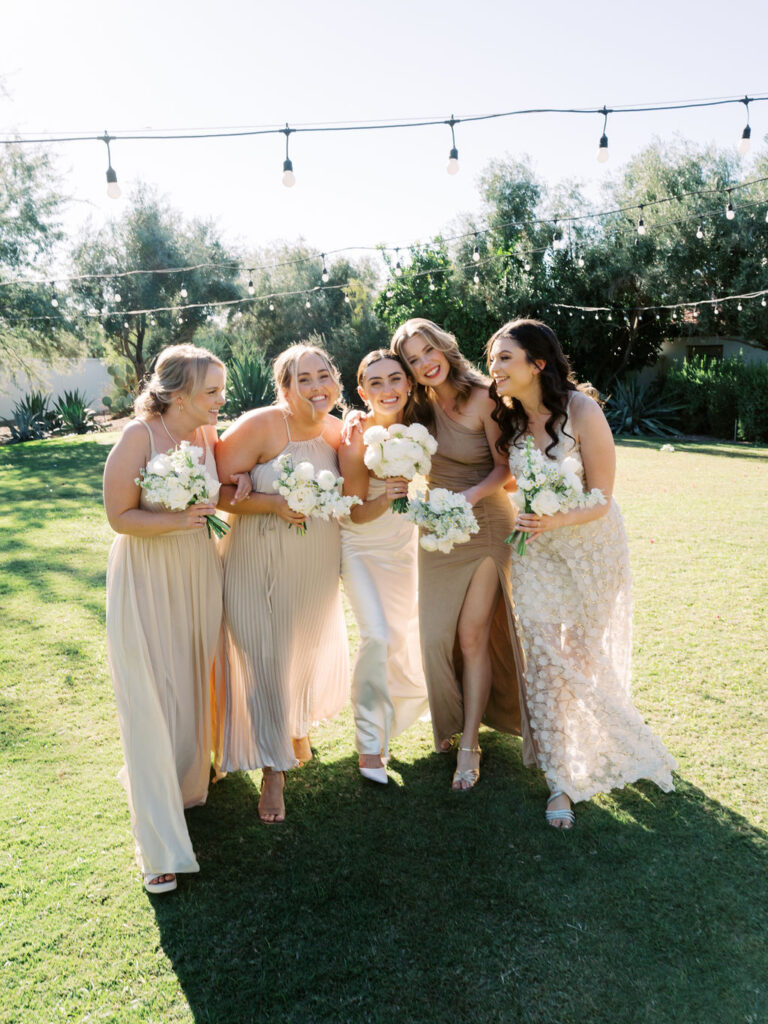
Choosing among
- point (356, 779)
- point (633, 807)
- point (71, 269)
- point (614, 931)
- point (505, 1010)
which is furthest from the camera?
point (71, 269)

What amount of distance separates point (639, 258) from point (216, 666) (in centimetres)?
2416

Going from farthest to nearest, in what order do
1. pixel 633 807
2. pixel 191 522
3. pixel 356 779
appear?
pixel 356 779 → pixel 633 807 → pixel 191 522

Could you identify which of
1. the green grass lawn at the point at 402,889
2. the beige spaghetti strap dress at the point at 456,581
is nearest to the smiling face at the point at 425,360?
the beige spaghetti strap dress at the point at 456,581

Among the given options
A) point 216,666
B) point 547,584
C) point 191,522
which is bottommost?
point 216,666

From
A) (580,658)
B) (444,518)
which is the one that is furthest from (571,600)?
(444,518)

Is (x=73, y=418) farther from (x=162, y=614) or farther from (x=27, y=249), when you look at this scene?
(x=162, y=614)

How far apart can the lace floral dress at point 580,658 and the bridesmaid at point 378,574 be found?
2.34 feet

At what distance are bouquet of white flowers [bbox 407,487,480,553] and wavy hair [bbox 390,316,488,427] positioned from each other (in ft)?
A: 2.16

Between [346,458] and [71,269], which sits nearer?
[346,458]

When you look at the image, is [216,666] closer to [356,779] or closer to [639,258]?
[356,779]

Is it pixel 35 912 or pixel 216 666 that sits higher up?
pixel 216 666

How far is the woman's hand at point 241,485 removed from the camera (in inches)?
154

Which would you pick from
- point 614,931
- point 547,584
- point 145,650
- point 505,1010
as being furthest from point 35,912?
point 547,584

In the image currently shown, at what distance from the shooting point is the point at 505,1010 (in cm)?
265
